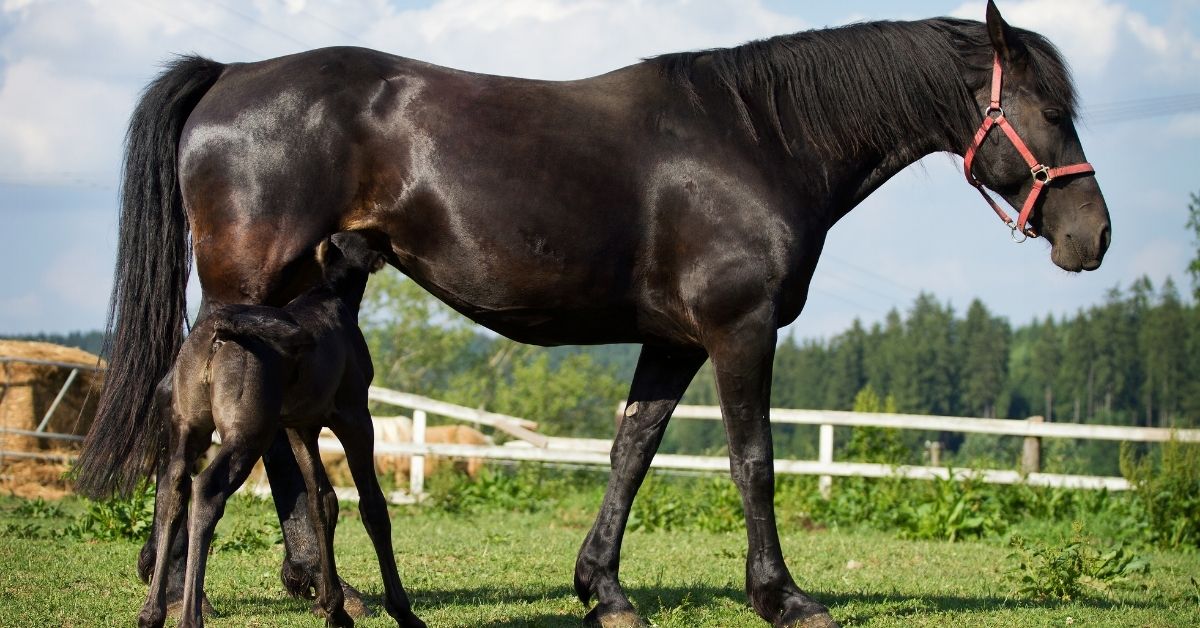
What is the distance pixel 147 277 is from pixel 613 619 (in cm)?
265

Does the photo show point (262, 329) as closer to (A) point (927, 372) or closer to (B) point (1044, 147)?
(B) point (1044, 147)

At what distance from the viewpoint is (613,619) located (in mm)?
4871

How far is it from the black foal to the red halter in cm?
307

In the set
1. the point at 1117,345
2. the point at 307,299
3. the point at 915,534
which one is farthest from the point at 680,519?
the point at 1117,345

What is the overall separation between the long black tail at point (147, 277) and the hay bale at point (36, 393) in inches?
320

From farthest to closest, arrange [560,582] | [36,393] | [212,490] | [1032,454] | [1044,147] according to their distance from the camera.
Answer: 1. [36,393]
2. [1032,454]
3. [560,582]
4. [1044,147]
5. [212,490]

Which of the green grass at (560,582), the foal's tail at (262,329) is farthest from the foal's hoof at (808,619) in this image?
the foal's tail at (262,329)

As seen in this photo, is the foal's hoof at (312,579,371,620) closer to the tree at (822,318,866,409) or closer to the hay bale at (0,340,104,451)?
the hay bale at (0,340,104,451)

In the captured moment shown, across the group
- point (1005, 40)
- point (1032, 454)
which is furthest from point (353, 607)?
point (1032, 454)

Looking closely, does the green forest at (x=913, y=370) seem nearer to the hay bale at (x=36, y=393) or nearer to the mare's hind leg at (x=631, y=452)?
the hay bale at (x=36, y=393)

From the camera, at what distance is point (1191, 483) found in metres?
10.5

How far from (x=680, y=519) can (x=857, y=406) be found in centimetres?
532

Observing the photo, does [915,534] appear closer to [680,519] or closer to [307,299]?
[680,519]

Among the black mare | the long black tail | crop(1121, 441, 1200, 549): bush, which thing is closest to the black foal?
the black mare
